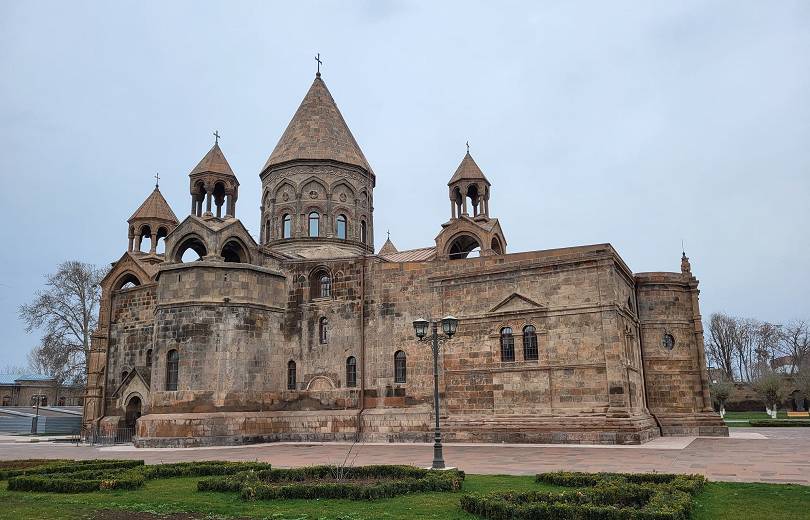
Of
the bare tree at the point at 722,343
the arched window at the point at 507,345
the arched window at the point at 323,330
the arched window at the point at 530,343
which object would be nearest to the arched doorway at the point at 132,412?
the arched window at the point at 323,330

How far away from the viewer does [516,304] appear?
80.9ft

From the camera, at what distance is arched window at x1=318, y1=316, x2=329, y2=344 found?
28094mm

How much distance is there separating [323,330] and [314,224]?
655 centimetres

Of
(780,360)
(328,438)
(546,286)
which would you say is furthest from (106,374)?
(780,360)

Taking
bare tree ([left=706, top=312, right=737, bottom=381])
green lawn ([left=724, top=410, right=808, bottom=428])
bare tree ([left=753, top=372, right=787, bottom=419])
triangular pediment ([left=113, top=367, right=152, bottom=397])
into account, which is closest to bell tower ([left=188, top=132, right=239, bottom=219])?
triangular pediment ([left=113, top=367, right=152, bottom=397])

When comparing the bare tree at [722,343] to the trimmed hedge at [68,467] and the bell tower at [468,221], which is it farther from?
the trimmed hedge at [68,467]

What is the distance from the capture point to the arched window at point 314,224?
1267 inches

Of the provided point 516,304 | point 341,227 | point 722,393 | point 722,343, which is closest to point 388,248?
point 341,227

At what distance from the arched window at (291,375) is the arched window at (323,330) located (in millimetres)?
1762

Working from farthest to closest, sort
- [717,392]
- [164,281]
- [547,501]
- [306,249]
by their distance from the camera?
[717,392] → [306,249] → [164,281] → [547,501]

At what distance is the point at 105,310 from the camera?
32.2 meters

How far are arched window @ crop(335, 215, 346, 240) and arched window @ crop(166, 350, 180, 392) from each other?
10505mm

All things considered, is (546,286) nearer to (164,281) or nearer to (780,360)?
(164,281)

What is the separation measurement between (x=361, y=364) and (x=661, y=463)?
14.3 metres
